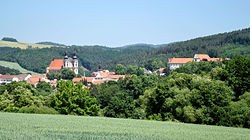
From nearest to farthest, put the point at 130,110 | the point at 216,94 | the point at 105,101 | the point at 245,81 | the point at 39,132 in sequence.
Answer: the point at 39,132
the point at 216,94
the point at 245,81
the point at 130,110
the point at 105,101

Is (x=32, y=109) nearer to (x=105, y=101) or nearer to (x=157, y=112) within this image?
(x=157, y=112)

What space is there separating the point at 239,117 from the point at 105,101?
56.5 m

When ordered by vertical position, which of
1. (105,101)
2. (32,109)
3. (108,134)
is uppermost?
(108,134)

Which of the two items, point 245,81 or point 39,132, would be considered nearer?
point 39,132

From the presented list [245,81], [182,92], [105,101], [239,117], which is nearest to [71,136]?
[239,117]

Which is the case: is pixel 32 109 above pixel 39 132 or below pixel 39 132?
below

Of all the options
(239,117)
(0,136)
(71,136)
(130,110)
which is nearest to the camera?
(0,136)

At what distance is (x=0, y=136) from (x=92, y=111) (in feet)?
107

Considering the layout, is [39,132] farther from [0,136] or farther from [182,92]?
[182,92]

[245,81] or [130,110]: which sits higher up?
[245,81]

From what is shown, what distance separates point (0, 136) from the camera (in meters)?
20.9

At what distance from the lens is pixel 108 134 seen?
78.6 feet

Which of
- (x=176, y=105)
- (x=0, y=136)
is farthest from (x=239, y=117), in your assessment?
(x=0, y=136)

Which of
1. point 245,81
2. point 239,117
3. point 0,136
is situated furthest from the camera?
point 245,81
